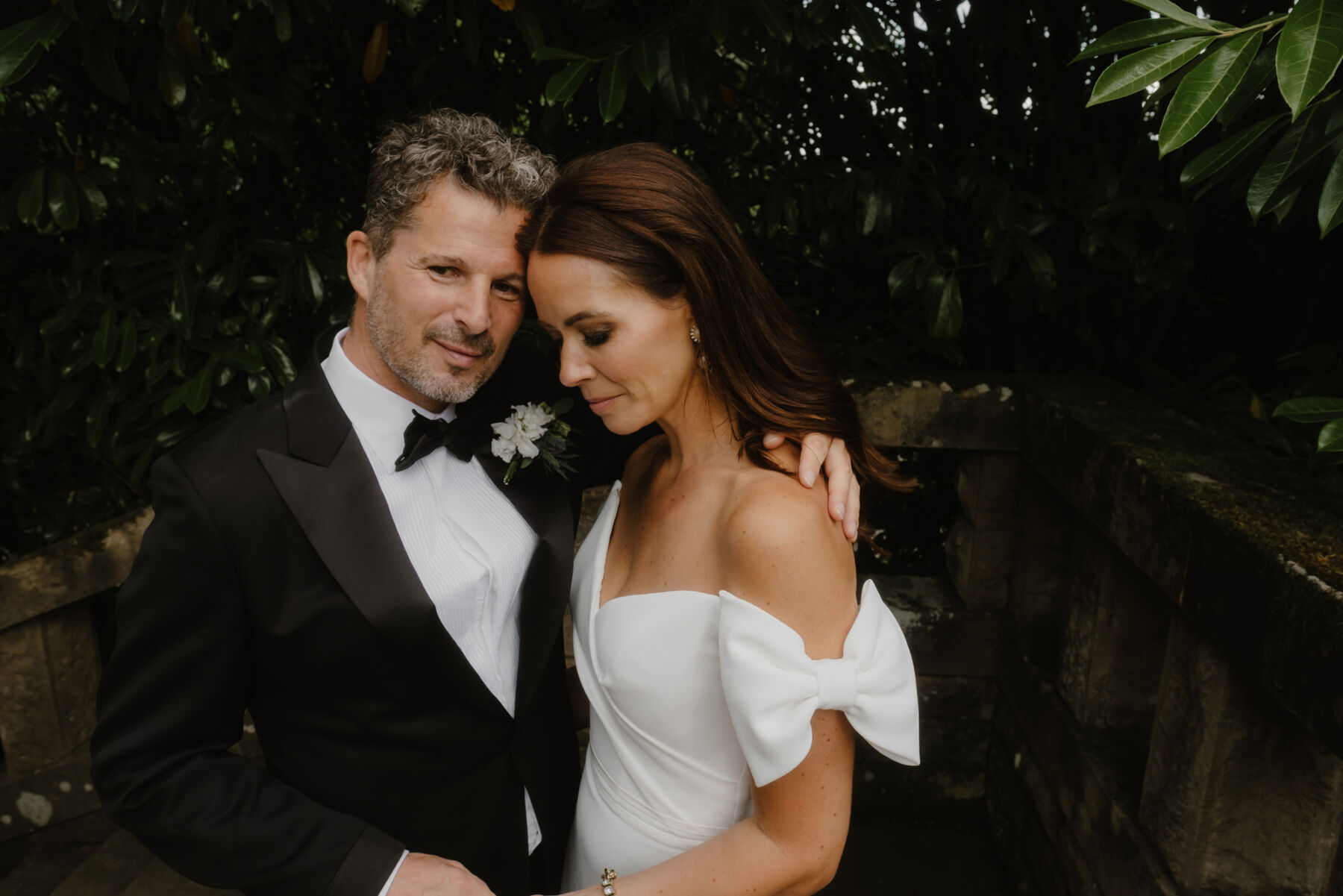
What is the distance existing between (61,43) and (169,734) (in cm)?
226

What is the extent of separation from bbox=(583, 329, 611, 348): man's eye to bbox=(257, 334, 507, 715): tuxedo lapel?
1.54 ft

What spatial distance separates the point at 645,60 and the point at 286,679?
1493mm

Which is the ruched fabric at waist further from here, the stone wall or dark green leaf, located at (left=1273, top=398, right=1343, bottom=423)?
dark green leaf, located at (left=1273, top=398, right=1343, bottom=423)

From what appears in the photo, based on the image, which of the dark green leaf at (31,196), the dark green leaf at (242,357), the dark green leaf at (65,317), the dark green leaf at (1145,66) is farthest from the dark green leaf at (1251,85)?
the dark green leaf at (65,317)

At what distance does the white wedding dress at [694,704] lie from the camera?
1.34m

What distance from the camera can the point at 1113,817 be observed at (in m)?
1.91

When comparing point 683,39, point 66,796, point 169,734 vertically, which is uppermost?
point 683,39

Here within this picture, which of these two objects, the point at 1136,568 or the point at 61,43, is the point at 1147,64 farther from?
the point at 61,43

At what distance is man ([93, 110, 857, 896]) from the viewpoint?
1.45 metres

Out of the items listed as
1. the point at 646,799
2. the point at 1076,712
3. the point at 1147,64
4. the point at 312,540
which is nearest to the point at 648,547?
the point at 646,799

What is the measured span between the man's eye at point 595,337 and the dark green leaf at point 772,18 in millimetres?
824

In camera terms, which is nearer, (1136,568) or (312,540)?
(312,540)

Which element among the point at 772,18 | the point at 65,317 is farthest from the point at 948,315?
the point at 65,317

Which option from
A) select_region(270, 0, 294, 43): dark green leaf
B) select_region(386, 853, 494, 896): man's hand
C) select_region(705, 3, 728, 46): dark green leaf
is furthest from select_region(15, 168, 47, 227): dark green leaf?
select_region(386, 853, 494, 896): man's hand
